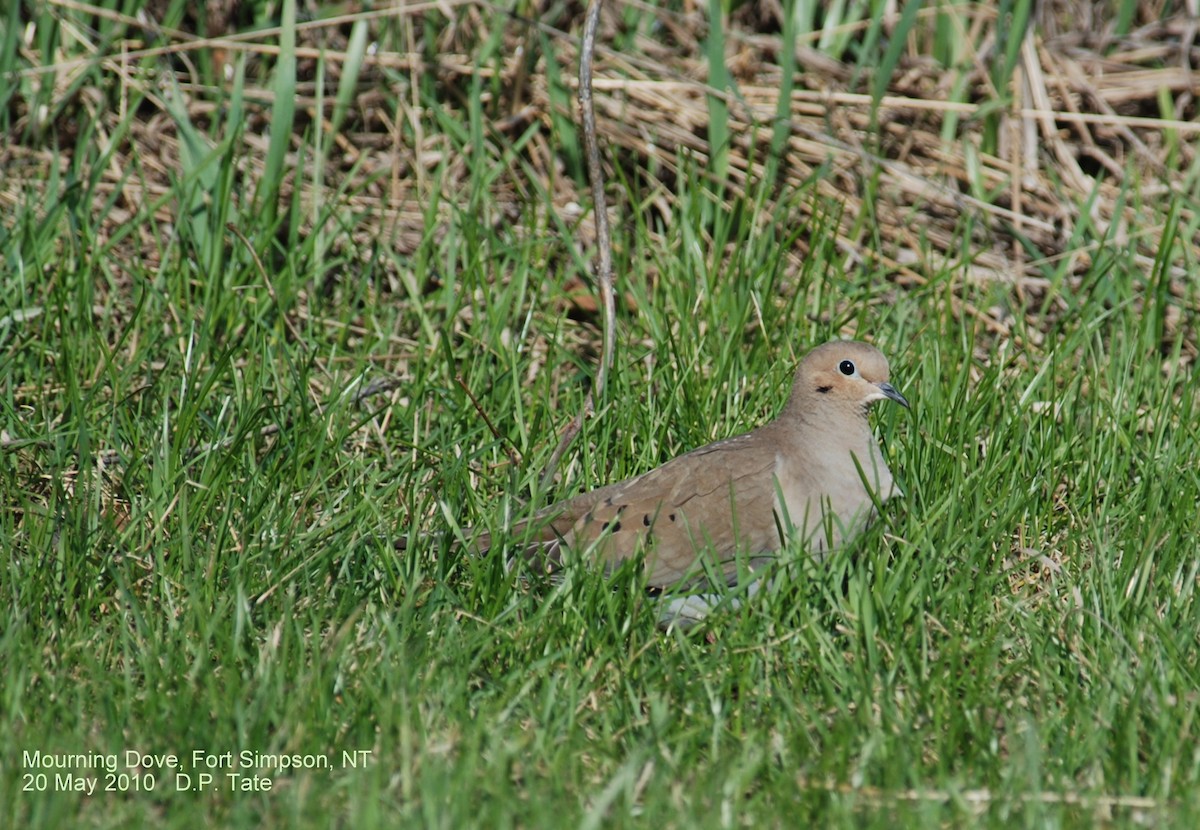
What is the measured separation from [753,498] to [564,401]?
117 cm

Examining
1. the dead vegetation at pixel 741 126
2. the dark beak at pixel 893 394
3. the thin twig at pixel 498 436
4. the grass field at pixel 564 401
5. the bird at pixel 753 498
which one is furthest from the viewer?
the dead vegetation at pixel 741 126

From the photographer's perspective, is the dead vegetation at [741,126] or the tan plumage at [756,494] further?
the dead vegetation at [741,126]

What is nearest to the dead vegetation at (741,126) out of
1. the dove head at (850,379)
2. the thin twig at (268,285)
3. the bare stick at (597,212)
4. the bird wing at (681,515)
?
the thin twig at (268,285)

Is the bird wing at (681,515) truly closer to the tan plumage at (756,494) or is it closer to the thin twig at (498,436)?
the tan plumage at (756,494)

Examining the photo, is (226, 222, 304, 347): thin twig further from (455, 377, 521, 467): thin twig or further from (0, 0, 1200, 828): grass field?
(455, 377, 521, 467): thin twig

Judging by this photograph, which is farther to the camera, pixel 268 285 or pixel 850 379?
pixel 268 285

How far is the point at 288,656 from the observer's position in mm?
3430

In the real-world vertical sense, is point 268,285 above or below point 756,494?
above

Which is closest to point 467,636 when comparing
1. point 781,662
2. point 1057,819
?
point 781,662

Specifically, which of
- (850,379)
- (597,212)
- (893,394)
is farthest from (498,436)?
(893,394)

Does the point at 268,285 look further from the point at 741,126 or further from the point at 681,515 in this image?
the point at 741,126

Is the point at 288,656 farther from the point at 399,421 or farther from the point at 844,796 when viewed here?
the point at 399,421

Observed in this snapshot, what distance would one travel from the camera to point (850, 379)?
433 cm

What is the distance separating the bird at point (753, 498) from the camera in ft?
13.4
